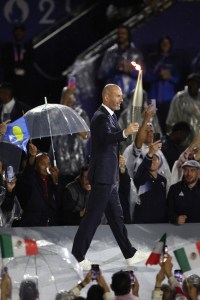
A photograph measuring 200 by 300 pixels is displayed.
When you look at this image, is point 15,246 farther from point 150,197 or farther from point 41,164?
point 150,197

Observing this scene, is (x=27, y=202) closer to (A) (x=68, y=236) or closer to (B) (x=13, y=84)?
(A) (x=68, y=236)

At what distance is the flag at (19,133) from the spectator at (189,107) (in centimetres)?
351

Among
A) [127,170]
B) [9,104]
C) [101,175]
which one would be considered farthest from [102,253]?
[9,104]

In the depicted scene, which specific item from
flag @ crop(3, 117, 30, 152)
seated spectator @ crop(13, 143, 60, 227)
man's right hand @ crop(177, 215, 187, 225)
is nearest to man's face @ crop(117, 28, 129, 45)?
seated spectator @ crop(13, 143, 60, 227)

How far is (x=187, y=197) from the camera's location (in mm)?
14086

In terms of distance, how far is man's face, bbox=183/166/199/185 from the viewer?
14.1m

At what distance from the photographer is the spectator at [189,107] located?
1717cm

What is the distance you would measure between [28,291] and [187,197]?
409 cm

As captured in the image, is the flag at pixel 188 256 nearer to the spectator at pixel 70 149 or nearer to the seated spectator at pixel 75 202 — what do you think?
the seated spectator at pixel 75 202

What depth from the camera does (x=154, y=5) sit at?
18875mm

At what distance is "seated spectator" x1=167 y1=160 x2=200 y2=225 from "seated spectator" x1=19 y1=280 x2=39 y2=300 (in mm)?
3867

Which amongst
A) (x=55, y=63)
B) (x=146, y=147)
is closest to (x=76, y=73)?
(x=55, y=63)

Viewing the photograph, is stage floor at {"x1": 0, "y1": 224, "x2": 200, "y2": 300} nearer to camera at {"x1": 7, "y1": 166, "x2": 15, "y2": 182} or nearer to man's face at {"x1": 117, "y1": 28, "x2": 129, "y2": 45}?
camera at {"x1": 7, "y1": 166, "x2": 15, "y2": 182}

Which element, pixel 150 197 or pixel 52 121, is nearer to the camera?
pixel 52 121
